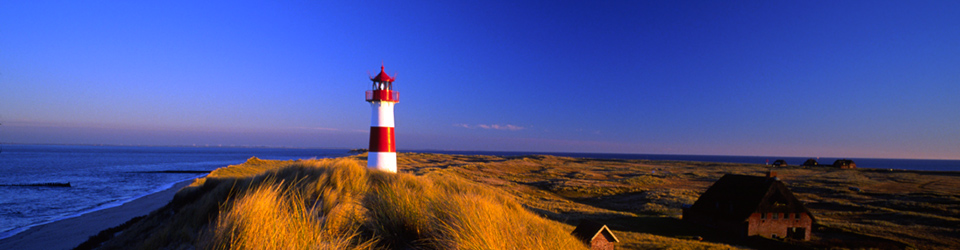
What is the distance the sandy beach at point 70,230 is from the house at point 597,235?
17.3 m

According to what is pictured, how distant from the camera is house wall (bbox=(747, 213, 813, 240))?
19.3 meters

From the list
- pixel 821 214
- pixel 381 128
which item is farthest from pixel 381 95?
pixel 821 214

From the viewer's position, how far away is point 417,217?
452 centimetres

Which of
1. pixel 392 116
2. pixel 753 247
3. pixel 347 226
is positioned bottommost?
pixel 753 247

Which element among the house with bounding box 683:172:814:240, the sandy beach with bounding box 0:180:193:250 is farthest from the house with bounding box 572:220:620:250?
the sandy beach with bounding box 0:180:193:250

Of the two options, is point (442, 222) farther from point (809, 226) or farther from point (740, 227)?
point (809, 226)

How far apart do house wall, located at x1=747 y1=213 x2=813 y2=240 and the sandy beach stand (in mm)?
28351

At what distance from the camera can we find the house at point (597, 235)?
39.9 feet

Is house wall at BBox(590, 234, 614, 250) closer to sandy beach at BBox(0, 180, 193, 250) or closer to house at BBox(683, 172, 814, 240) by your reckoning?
house at BBox(683, 172, 814, 240)

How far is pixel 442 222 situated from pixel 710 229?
21887 mm

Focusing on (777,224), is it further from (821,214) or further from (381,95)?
(381,95)

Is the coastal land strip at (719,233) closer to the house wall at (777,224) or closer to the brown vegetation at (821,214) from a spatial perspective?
the brown vegetation at (821,214)

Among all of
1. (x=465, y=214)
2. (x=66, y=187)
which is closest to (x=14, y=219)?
(x=66, y=187)

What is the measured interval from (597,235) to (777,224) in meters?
13.5
